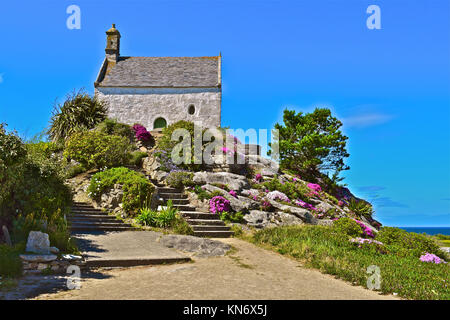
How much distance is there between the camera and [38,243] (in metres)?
7.86

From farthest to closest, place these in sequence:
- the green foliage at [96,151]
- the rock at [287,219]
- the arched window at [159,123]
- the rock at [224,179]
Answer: the arched window at [159,123] → the green foliage at [96,151] → the rock at [224,179] → the rock at [287,219]

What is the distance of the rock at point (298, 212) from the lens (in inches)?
617

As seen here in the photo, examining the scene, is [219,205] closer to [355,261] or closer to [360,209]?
[355,261]

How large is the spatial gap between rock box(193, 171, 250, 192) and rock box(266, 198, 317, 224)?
1.84 m

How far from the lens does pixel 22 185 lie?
959 centimetres

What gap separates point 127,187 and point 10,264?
270 inches

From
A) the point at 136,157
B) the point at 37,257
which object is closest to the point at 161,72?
the point at 136,157

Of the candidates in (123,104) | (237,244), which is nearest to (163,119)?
(123,104)

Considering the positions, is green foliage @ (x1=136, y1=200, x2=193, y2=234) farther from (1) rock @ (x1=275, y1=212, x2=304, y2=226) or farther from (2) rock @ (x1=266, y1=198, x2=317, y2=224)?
(2) rock @ (x1=266, y1=198, x2=317, y2=224)

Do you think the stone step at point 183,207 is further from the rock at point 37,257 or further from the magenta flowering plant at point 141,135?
the magenta flowering plant at point 141,135

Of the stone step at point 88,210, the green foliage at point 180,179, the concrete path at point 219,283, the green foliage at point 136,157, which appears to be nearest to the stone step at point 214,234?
the concrete path at point 219,283

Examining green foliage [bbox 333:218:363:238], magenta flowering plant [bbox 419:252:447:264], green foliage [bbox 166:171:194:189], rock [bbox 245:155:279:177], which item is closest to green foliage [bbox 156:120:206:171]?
green foliage [bbox 166:171:194:189]

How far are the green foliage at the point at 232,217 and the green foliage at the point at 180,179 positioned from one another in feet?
8.87

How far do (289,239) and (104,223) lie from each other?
661 cm
